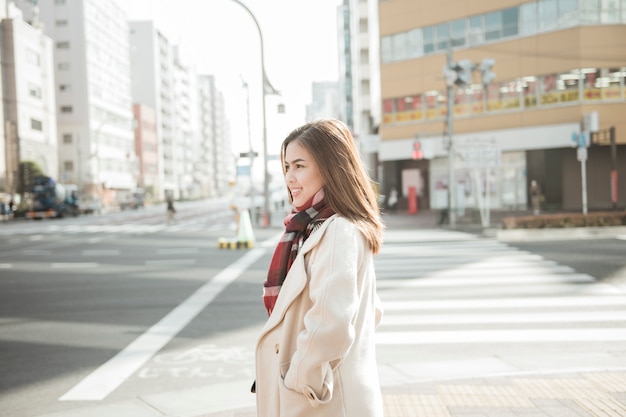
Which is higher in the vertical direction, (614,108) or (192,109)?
(192,109)

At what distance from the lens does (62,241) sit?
76.8 ft

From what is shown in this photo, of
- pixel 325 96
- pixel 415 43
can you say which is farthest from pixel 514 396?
pixel 325 96

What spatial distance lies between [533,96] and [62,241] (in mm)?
24104

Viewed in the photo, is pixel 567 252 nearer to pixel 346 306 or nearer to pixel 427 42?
pixel 346 306

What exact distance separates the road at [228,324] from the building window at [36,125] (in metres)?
54.2

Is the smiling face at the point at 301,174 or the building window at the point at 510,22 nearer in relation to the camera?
the smiling face at the point at 301,174

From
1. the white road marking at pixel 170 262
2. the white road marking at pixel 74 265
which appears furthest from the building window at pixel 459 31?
the white road marking at pixel 74 265

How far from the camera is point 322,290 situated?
82.5 inches

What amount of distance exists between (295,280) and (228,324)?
5.77 metres

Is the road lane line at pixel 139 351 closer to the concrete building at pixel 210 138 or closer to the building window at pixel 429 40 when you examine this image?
the building window at pixel 429 40

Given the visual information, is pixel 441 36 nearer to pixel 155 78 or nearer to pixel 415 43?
pixel 415 43

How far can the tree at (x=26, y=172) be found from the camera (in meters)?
57.1

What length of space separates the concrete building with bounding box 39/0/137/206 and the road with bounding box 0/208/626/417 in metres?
66.4

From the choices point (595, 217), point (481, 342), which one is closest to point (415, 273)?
point (481, 342)
